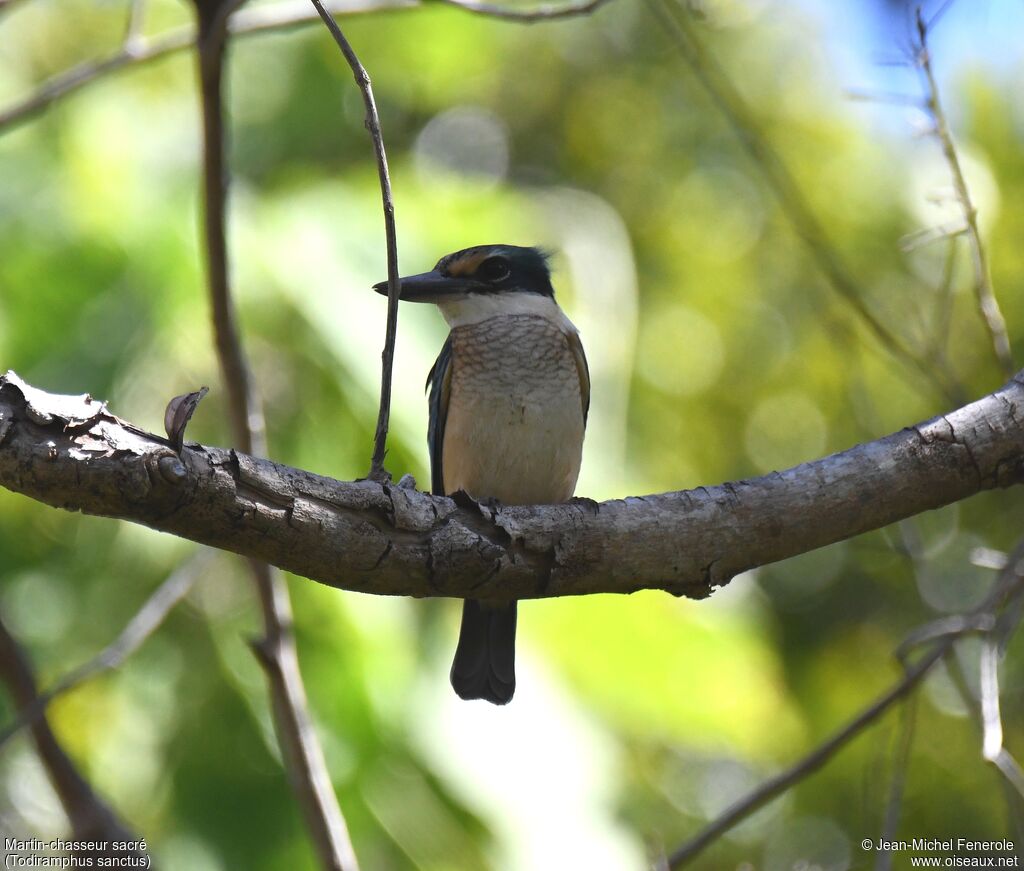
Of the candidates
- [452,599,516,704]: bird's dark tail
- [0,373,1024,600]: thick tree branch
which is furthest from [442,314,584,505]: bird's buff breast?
[0,373,1024,600]: thick tree branch

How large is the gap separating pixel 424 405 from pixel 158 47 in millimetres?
1429

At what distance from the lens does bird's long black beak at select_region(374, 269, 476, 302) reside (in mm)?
3701

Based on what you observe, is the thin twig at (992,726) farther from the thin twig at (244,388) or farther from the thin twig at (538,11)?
the thin twig at (538,11)

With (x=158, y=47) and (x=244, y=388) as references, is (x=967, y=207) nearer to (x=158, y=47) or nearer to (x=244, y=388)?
(x=244, y=388)

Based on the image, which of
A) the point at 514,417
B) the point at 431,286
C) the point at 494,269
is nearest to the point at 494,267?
the point at 494,269

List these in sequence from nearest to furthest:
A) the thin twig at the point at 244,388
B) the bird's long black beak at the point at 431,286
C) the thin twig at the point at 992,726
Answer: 1. the thin twig at the point at 992,726
2. the thin twig at the point at 244,388
3. the bird's long black beak at the point at 431,286

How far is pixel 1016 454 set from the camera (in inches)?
90.5

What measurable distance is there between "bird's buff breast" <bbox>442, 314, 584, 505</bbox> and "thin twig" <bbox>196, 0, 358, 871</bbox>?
0.86 m

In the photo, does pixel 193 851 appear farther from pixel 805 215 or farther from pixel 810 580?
pixel 810 580

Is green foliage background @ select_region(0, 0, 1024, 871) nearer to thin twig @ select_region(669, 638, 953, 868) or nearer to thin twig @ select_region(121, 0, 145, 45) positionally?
thin twig @ select_region(669, 638, 953, 868)

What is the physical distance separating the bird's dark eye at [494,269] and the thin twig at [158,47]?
0.86 metres

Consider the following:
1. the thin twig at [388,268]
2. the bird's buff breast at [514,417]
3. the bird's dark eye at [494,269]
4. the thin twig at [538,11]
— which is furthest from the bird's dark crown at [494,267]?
the thin twig at [388,268]

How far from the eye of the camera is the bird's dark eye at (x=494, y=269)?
12.8ft

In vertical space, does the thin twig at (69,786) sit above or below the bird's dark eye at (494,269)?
below
